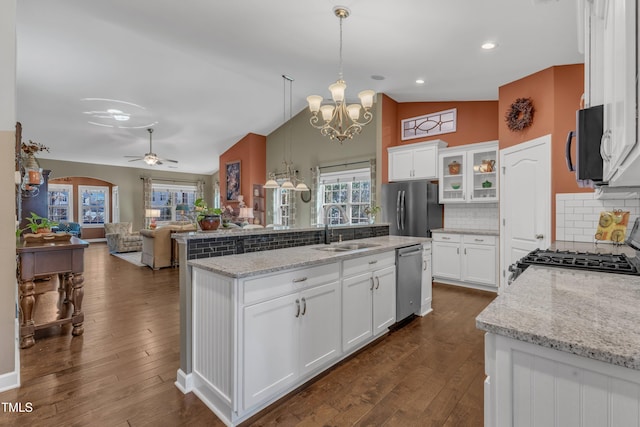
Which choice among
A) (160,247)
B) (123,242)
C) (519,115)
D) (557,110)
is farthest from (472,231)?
(123,242)

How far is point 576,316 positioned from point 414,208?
13.7ft

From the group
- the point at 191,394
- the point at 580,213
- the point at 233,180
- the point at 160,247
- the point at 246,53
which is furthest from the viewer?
the point at 233,180

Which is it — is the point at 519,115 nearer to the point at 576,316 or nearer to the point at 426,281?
the point at 426,281

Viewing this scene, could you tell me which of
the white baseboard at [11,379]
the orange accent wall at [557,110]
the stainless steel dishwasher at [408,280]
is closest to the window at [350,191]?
the stainless steel dishwasher at [408,280]

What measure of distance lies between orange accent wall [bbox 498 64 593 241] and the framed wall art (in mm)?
6917

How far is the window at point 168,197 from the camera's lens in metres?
11.4

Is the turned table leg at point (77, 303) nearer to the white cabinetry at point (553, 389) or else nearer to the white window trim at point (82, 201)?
the white cabinetry at point (553, 389)

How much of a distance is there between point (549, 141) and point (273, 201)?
6.25 meters

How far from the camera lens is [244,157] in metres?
8.47

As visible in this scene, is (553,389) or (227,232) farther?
(227,232)

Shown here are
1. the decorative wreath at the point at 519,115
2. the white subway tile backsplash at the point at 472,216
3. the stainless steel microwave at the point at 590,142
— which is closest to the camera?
the stainless steel microwave at the point at 590,142

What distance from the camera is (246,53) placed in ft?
14.8

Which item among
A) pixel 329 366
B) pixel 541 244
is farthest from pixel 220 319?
pixel 541 244

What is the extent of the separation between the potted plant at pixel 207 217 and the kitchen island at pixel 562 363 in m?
1.86
